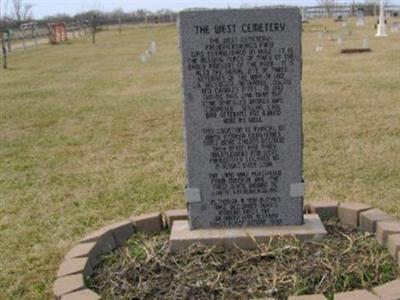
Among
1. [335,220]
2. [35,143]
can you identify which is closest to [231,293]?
[335,220]

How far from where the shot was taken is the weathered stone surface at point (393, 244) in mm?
3578

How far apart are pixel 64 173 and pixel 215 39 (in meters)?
3.44

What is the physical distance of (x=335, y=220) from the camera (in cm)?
432

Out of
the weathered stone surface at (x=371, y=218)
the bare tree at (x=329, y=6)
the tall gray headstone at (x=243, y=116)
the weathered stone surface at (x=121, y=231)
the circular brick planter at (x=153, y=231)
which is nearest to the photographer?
the circular brick planter at (x=153, y=231)

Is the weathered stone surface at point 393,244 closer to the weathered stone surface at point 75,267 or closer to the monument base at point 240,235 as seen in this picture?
the monument base at point 240,235

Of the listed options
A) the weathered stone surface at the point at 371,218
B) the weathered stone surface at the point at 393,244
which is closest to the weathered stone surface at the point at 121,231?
the weathered stone surface at the point at 371,218

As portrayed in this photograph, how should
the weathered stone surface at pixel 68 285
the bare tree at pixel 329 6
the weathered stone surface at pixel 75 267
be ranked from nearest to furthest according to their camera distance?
the weathered stone surface at pixel 68 285
the weathered stone surface at pixel 75 267
the bare tree at pixel 329 6

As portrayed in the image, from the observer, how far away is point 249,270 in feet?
11.6

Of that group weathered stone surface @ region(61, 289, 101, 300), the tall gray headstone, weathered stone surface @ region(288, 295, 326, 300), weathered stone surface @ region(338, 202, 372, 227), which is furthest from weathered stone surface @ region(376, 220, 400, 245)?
weathered stone surface @ region(61, 289, 101, 300)

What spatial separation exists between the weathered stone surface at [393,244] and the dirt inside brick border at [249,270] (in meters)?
0.04

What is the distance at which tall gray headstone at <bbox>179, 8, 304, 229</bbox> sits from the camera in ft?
12.2

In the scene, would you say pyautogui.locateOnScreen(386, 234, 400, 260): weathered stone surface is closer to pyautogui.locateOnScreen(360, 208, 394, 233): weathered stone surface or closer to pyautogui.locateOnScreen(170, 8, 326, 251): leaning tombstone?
pyautogui.locateOnScreen(360, 208, 394, 233): weathered stone surface

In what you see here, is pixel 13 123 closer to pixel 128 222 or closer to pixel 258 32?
pixel 128 222

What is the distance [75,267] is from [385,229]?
77.6 inches
